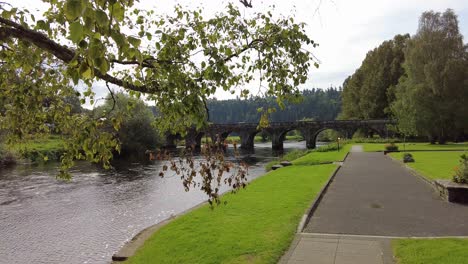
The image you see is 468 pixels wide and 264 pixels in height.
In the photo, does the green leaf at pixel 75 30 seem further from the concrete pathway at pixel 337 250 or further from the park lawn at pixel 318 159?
the park lawn at pixel 318 159

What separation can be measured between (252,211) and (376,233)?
4.85m

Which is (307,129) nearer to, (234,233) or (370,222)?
(370,222)

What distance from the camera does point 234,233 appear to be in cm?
1231

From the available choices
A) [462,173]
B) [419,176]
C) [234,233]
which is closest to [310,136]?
[419,176]

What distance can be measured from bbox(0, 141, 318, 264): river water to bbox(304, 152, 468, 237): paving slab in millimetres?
6474

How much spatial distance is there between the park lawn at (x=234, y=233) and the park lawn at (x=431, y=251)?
2797mm

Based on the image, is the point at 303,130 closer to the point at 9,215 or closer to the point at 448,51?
the point at 448,51

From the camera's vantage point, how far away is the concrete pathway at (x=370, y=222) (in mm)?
10000

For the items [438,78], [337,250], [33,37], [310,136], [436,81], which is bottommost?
[337,250]

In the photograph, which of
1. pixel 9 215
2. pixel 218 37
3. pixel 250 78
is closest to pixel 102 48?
pixel 218 37

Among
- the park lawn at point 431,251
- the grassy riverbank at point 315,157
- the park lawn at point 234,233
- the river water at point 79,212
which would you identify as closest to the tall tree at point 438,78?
the grassy riverbank at point 315,157

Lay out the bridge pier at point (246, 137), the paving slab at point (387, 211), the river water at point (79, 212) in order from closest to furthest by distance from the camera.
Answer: the paving slab at point (387, 211)
the river water at point (79, 212)
the bridge pier at point (246, 137)

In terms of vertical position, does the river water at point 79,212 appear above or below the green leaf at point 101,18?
below

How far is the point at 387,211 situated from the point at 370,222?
2.10 metres
